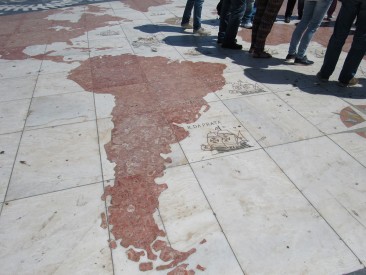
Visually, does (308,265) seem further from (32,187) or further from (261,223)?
(32,187)

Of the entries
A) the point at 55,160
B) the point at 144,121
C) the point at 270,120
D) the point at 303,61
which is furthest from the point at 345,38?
the point at 55,160

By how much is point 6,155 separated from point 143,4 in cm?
776

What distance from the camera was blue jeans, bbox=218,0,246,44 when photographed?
5.51 metres

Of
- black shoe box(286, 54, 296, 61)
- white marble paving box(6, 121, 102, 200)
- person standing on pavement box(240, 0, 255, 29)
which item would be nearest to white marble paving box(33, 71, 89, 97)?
white marble paving box(6, 121, 102, 200)

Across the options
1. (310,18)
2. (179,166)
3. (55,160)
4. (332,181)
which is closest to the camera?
(332,181)

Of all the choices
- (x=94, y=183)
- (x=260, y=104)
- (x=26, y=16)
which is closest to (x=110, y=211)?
(x=94, y=183)

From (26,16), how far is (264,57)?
7311mm

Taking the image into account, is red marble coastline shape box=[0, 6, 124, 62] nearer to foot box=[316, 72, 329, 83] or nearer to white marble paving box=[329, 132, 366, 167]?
foot box=[316, 72, 329, 83]

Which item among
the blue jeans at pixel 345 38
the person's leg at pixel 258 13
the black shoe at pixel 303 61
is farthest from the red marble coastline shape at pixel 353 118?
the person's leg at pixel 258 13

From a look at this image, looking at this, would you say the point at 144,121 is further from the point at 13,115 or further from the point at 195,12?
the point at 195,12

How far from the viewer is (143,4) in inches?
377

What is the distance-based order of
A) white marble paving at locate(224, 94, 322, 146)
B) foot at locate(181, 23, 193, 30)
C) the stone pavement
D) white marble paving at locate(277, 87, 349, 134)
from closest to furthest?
the stone pavement → white marble paving at locate(224, 94, 322, 146) → white marble paving at locate(277, 87, 349, 134) → foot at locate(181, 23, 193, 30)

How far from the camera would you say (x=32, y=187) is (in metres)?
2.84

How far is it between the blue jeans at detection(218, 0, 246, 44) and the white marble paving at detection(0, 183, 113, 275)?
4171mm
